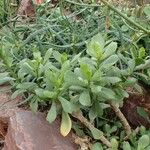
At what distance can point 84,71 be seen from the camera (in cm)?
136

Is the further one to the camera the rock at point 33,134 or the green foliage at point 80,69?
the rock at point 33,134

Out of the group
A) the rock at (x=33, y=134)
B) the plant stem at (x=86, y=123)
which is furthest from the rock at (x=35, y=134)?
the plant stem at (x=86, y=123)

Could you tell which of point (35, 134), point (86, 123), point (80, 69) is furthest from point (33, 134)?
point (80, 69)

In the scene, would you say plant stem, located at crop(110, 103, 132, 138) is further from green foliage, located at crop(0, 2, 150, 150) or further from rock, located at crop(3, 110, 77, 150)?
rock, located at crop(3, 110, 77, 150)

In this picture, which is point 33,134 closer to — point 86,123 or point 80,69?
point 86,123

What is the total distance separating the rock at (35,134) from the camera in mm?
1530

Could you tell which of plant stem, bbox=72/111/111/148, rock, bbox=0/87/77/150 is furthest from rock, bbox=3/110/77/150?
plant stem, bbox=72/111/111/148

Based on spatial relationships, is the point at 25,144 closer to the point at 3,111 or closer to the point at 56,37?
the point at 3,111

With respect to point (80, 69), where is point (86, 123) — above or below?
below

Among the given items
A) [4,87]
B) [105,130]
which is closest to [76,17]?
[4,87]

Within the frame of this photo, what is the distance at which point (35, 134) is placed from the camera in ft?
5.08

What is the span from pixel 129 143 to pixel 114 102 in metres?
0.19

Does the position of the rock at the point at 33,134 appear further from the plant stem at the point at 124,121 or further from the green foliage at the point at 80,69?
the plant stem at the point at 124,121

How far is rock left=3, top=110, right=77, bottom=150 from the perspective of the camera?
1.53 m
